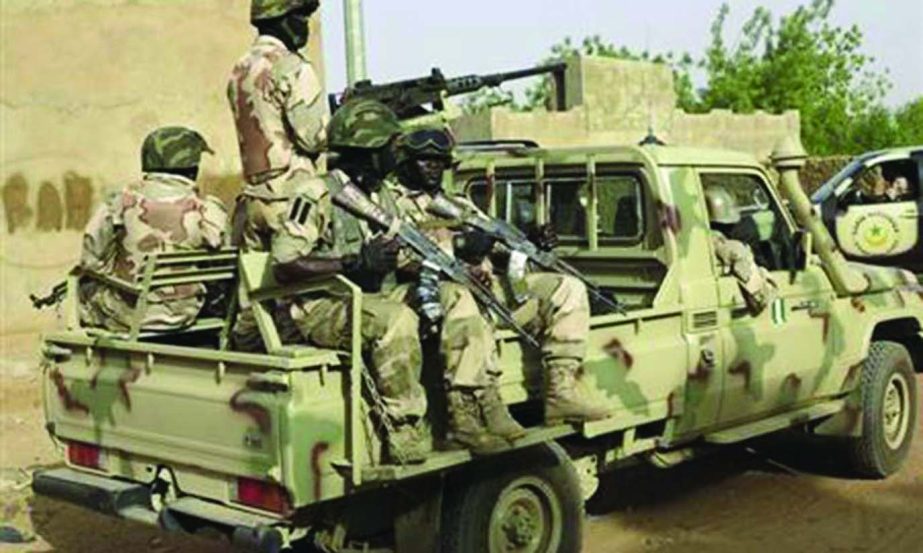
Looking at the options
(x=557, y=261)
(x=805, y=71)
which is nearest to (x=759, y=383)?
(x=557, y=261)

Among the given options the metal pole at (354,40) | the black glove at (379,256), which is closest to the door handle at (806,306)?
the black glove at (379,256)

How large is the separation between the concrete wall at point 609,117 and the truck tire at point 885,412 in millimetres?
7501

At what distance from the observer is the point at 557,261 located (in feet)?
16.4

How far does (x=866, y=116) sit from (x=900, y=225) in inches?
859

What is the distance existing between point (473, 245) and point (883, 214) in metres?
8.48

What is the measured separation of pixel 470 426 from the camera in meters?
4.16

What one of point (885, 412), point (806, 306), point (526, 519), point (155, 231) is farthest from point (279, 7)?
point (885, 412)

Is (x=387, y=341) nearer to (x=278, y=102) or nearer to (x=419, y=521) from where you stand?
(x=419, y=521)

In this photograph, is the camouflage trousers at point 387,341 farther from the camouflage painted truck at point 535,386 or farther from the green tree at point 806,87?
the green tree at point 806,87

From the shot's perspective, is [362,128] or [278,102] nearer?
[362,128]

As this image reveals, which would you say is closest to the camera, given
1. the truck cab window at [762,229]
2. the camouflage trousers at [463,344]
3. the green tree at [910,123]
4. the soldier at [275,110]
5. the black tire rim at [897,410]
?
the camouflage trousers at [463,344]

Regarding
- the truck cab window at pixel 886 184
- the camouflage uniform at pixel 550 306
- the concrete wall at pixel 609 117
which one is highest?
the concrete wall at pixel 609 117

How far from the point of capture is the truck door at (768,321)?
5.48 m

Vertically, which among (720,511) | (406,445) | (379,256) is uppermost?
(379,256)
